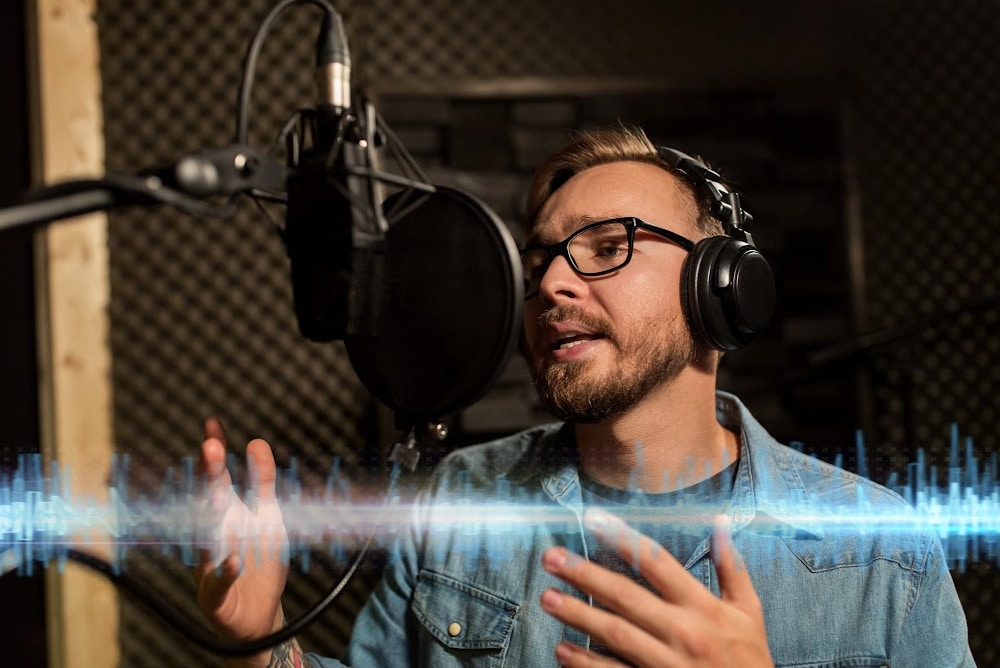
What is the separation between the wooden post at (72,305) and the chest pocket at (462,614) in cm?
106

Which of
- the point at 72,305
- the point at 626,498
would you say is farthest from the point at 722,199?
the point at 72,305

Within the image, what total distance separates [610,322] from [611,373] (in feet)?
0.20

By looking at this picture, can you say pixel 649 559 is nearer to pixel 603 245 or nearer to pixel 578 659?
pixel 578 659

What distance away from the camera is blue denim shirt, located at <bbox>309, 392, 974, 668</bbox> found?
918mm

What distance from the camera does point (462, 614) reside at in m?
1.03

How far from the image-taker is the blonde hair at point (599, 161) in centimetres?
107

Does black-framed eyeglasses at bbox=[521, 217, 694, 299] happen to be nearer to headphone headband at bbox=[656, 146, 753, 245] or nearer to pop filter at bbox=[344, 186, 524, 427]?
headphone headband at bbox=[656, 146, 753, 245]

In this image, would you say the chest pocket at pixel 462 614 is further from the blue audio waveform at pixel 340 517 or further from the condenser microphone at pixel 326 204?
the condenser microphone at pixel 326 204

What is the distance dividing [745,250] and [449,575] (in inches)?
22.1

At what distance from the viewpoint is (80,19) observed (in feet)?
6.23

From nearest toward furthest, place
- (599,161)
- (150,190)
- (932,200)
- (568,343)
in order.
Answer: (150,190) < (568,343) < (599,161) < (932,200)

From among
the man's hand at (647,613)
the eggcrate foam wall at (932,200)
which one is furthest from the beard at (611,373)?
the eggcrate foam wall at (932,200)

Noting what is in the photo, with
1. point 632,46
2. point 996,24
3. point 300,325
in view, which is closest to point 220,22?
point 632,46

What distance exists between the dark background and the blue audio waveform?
0.77 metres
